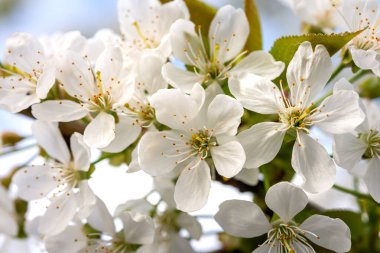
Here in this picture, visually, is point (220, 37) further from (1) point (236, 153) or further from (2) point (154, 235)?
(2) point (154, 235)

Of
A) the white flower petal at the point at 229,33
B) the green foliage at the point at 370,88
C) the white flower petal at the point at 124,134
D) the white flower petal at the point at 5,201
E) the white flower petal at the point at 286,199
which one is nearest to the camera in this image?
the white flower petal at the point at 286,199

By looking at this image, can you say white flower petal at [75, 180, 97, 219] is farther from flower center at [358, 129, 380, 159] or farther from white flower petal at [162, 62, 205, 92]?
flower center at [358, 129, 380, 159]

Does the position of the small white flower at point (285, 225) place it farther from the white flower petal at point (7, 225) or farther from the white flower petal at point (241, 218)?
the white flower petal at point (7, 225)

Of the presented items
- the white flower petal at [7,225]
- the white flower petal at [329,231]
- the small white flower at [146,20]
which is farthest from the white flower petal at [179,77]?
the white flower petal at [7,225]

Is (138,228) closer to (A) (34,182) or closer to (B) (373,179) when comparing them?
(A) (34,182)

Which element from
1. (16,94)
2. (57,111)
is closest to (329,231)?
(57,111)
